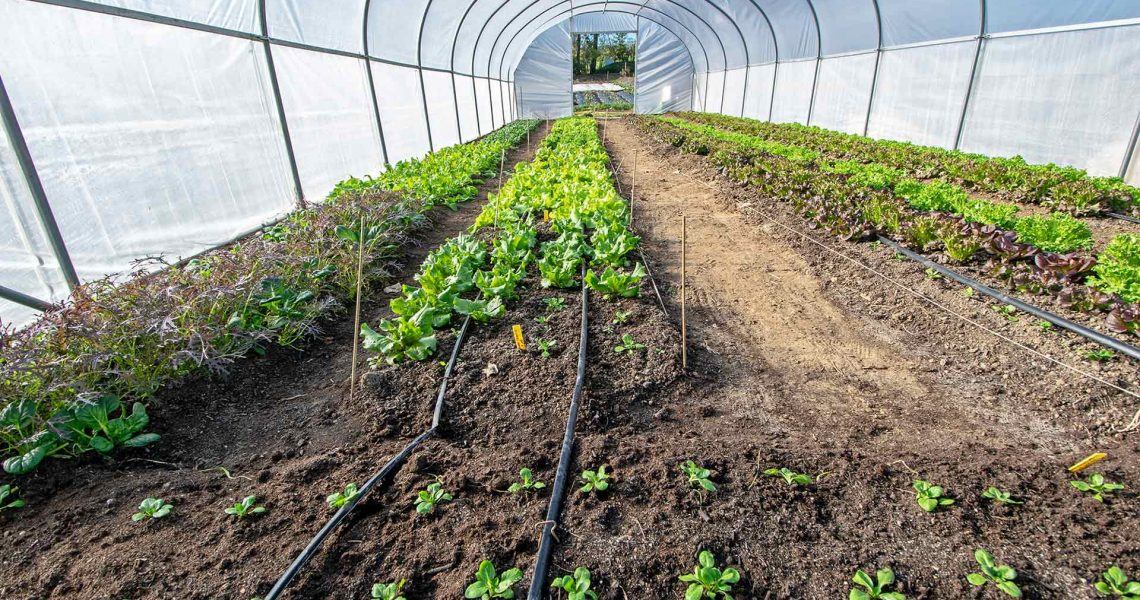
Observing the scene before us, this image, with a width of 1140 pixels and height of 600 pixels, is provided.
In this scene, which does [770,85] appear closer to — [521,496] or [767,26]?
[767,26]

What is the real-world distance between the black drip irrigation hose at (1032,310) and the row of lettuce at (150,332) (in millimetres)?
5306

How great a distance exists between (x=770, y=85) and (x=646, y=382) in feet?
69.4

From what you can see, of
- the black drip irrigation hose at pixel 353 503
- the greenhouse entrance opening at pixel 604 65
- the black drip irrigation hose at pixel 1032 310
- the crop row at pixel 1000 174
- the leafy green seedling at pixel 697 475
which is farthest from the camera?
the greenhouse entrance opening at pixel 604 65

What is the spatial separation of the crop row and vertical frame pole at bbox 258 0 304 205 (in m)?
9.83

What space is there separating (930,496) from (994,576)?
0.41 meters

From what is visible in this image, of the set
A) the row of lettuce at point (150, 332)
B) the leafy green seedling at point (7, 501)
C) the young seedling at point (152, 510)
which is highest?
the row of lettuce at point (150, 332)

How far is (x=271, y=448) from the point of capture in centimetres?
286

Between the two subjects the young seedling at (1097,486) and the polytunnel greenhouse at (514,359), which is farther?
the young seedling at (1097,486)

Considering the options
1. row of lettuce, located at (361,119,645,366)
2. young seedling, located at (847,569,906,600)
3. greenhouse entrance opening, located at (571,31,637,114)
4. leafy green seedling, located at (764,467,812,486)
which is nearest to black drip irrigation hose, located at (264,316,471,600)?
row of lettuce, located at (361,119,645,366)

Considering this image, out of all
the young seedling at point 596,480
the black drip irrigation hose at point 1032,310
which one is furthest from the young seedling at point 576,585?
the black drip irrigation hose at point 1032,310

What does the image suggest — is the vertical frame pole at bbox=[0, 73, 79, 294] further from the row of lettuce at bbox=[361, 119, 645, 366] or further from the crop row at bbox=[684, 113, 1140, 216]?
the crop row at bbox=[684, 113, 1140, 216]

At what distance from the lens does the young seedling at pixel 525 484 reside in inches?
94.0

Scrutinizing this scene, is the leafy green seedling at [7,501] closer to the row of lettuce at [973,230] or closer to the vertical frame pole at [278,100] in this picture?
the vertical frame pole at [278,100]

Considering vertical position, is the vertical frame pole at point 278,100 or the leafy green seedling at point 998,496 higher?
the vertical frame pole at point 278,100
